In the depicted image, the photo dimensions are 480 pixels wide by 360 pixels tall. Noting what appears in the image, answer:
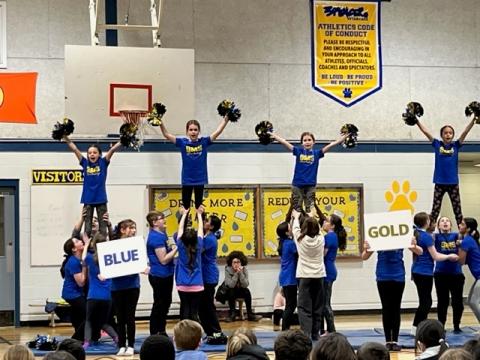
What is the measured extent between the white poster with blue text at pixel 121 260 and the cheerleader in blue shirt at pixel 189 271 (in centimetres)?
96

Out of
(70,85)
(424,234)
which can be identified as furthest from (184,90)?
(424,234)

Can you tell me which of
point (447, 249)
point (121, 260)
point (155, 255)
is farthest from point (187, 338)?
point (447, 249)

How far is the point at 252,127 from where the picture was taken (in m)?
17.4

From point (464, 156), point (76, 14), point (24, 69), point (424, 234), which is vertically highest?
point (76, 14)

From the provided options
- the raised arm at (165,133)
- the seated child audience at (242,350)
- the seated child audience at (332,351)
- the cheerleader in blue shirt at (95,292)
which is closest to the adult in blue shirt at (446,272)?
the raised arm at (165,133)

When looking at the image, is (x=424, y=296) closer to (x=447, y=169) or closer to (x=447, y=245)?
(x=447, y=245)

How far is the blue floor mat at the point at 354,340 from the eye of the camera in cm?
1186

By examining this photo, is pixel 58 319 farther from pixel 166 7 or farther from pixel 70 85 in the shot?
pixel 166 7

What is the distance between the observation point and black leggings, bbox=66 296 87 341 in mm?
12219

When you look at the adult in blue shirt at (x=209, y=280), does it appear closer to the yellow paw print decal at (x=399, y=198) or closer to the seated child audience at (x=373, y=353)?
the yellow paw print decal at (x=399, y=198)

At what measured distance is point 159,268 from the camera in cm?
1191

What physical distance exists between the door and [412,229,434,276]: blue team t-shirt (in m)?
8.27

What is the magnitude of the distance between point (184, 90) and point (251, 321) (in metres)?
4.97

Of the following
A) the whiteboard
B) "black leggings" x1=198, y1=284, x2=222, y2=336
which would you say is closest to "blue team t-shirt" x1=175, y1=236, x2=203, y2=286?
"black leggings" x1=198, y1=284, x2=222, y2=336
